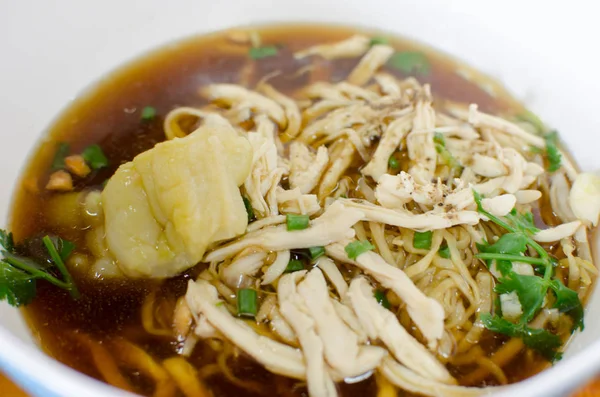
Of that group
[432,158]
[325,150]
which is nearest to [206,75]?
[325,150]

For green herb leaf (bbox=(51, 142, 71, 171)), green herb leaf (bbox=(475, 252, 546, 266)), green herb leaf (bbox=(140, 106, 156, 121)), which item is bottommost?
green herb leaf (bbox=(51, 142, 71, 171))

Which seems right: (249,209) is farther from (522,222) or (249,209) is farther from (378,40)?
(378,40)

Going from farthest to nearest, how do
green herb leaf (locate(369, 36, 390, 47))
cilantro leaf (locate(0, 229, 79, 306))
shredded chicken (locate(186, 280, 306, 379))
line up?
green herb leaf (locate(369, 36, 390, 47)) < cilantro leaf (locate(0, 229, 79, 306)) < shredded chicken (locate(186, 280, 306, 379))

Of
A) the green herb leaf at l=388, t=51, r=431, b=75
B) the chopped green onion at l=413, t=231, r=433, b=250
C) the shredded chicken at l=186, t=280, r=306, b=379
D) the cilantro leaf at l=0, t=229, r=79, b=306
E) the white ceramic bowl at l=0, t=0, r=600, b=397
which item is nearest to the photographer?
the shredded chicken at l=186, t=280, r=306, b=379

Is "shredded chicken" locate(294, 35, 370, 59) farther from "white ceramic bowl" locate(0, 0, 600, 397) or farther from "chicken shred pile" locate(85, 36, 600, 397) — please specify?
"chicken shred pile" locate(85, 36, 600, 397)

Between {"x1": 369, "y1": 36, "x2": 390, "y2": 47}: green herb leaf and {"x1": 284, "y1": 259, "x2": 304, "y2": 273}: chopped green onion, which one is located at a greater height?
{"x1": 369, "y1": 36, "x2": 390, "y2": 47}: green herb leaf

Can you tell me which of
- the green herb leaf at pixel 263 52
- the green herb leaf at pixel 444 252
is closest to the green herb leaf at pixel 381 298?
the green herb leaf at pixel 444 252

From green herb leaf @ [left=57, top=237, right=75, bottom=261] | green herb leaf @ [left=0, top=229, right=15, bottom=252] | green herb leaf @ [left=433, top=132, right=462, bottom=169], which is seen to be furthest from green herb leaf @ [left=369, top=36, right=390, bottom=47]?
green herb leaf @ [left=0, top=229, right=15, bottom=252]

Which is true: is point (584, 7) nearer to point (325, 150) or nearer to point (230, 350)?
point (325, 150)
